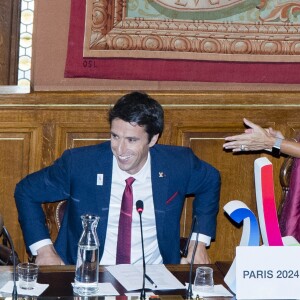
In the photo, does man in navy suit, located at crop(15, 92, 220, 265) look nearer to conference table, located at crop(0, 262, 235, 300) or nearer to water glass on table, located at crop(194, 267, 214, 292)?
conference table, located at crop(0, 262, 235, 300)

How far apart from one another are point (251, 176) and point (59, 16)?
4.64 ft

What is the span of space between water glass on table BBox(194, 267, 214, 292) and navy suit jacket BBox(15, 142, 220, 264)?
0.74 metres

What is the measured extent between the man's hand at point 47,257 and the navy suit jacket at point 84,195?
6cm

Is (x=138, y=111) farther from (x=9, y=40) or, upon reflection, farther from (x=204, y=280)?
(x=9, y=40)

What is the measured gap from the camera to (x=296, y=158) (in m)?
4.43

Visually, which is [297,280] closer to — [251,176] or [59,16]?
[251,176]

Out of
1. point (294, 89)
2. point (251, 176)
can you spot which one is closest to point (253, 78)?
point (294, 89)

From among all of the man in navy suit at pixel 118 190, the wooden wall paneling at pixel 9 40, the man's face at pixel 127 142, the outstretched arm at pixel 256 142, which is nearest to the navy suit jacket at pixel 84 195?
the man in navy suit at pixel 118 190

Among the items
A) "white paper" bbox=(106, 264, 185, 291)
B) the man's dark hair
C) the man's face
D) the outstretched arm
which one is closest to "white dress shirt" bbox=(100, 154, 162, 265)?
the man's face

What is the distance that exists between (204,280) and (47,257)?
0.86m

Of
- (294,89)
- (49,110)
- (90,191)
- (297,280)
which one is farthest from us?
(294,89)

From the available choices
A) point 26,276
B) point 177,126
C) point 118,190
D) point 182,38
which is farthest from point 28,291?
point 182,38

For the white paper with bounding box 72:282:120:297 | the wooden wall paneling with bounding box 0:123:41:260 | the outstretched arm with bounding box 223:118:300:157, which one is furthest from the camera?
the wooden wall paneling with bounding box 0:123:41:260

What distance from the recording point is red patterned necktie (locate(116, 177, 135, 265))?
3975 mm
